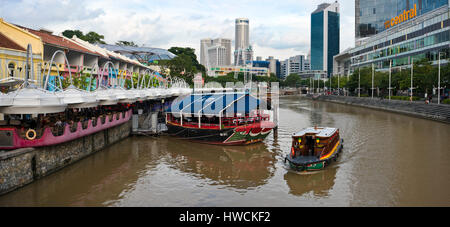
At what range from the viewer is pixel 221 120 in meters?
26.8

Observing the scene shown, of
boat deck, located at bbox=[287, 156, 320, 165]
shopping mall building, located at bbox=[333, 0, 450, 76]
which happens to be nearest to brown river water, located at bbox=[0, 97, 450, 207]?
boat deck, located at bbox=[287, 156, 320, 165]

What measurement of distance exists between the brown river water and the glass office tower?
93057 millimetres

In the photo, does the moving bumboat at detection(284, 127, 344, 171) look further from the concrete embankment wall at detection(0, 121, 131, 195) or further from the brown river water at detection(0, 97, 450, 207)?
the concrete embankment wall at detection(0, 121, 131, 195)

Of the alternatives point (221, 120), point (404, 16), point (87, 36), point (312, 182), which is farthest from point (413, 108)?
point (87, 36)

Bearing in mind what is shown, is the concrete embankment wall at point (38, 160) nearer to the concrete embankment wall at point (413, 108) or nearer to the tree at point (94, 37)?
the concrete embankment wall at point (413, 108)

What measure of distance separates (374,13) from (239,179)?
364ft

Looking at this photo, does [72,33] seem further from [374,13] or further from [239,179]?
[374,13]

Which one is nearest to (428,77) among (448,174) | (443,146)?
(443,146)

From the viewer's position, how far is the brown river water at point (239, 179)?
1452 centimetres

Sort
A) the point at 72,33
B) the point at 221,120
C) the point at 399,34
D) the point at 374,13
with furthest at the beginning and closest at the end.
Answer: the point at 374,13
the point at 399,34
the point at 72,33
the point at 221,120

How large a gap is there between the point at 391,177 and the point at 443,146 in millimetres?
11302

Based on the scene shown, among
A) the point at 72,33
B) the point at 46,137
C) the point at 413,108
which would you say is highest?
the point at 72,33

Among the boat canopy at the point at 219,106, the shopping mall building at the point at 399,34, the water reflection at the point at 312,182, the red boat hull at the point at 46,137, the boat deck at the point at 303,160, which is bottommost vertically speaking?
the water reflection at the point at 312,182

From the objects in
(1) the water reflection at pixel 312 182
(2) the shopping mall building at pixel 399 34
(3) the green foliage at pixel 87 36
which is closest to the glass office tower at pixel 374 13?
(2) the shopping mall building at pixel 399 34
